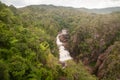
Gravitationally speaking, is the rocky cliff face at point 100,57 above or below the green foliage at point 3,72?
below

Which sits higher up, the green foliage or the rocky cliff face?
the green foliage

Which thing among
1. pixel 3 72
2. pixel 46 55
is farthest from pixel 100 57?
pixel 3 72

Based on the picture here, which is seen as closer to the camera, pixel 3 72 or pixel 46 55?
pixel 3 72

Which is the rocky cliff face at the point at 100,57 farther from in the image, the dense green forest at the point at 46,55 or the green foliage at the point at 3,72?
the green foliage at the point at 3,72

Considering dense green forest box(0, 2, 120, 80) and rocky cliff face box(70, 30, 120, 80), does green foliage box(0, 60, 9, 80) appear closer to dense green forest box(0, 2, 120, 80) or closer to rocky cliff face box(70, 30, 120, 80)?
dense green forest box(0, 2, 120, 80)

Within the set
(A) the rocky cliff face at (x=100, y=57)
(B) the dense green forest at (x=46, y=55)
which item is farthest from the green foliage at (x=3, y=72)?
(A) the rocky cliff face at (x=100, y=57)

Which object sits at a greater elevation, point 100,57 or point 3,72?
point 3,72

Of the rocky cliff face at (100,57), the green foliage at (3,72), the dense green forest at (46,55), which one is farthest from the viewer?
the rocky cliff face at (100,57)

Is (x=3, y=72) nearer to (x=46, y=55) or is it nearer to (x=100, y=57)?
(x=46, y=55)

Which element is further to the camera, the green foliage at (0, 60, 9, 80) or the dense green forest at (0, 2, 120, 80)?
the dense green forest at (0, 2, 120, 80)

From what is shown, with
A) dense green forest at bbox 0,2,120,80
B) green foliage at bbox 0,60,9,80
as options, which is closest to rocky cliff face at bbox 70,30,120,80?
dense green forest at bbox 0,2,120,80

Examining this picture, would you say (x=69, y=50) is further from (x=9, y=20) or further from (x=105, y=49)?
(x=9, y=20)
